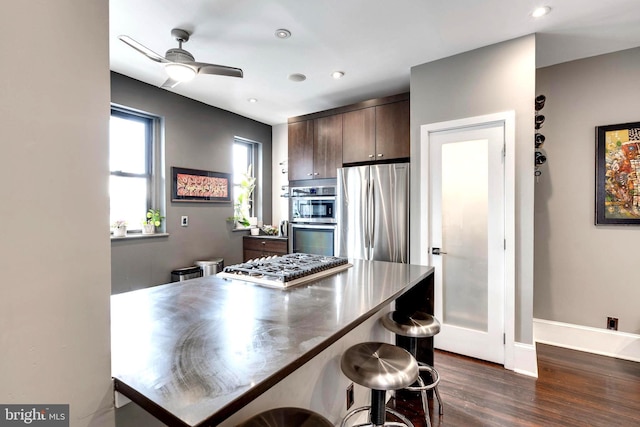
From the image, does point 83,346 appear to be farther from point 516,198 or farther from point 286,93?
point 286,93

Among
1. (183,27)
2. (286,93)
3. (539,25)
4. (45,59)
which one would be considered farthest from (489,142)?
(45,59)

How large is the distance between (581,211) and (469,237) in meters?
1.17

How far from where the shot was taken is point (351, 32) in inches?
93.4

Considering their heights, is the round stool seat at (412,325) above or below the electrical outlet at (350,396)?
above

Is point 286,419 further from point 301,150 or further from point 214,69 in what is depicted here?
point 301,150

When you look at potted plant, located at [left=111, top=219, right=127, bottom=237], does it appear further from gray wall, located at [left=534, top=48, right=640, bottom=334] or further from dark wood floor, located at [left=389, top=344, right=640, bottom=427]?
gray wall, located at [left=534, top=48, right=640, bottom=334]

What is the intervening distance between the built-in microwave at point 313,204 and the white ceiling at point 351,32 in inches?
54.0

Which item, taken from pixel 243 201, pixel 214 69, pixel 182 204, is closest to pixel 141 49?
pixel 214 69

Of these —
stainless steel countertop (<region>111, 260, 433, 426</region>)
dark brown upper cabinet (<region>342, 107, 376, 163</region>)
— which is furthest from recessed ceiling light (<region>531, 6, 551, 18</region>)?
stainless steel countertop (<region>111, 260, 433, 426</region>)

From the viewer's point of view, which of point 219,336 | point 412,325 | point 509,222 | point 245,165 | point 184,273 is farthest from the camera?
point 245,165

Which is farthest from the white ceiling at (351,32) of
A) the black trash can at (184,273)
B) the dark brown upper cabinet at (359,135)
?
the black trash can at (184,273)

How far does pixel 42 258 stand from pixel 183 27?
2.37 meters

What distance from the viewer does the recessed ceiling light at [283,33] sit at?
2339 mm

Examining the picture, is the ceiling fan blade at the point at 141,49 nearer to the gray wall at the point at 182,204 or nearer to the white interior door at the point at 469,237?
the gray wall at the point at 182,204
